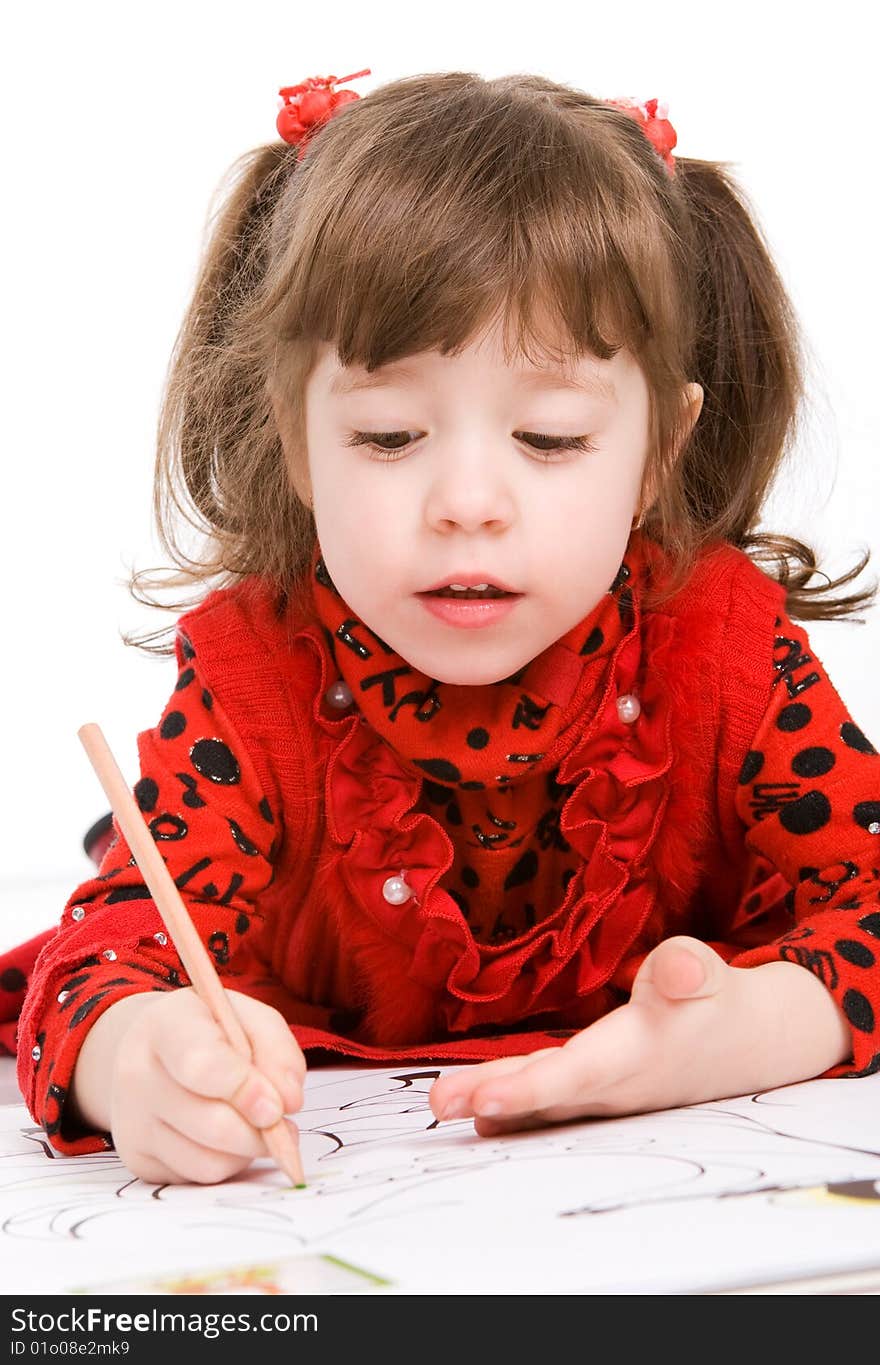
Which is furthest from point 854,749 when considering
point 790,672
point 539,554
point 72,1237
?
point 72,1237

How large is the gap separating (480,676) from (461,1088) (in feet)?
0.66

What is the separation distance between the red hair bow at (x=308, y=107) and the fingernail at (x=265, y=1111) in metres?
0.47

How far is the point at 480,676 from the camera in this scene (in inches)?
29.6

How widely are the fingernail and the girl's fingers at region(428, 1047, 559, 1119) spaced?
0.07m

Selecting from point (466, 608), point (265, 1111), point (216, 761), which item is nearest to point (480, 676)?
point (466, 608)

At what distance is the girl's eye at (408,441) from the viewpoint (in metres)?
0.70

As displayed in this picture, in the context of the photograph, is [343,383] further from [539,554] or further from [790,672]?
[790,672]

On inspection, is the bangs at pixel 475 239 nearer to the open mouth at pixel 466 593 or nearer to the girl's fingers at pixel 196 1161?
the open mouth at pixel 466 593

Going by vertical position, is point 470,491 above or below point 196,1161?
above

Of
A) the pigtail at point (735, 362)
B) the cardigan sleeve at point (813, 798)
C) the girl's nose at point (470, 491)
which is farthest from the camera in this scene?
the pigtail at point (735, 362)

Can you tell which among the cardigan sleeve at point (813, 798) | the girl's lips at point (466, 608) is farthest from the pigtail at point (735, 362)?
the girl's lips at point (466, 608)

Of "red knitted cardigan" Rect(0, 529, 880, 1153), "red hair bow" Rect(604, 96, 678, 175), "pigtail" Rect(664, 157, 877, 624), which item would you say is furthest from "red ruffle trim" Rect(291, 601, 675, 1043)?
"red hair bow" Rect(604, 96, 678, 175)

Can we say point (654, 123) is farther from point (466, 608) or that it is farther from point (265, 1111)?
point (265, 1111)

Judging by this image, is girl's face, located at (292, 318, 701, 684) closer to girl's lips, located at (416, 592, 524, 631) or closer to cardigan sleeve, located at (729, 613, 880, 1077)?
girl's lips, located at (416, 592, 524, 631)
